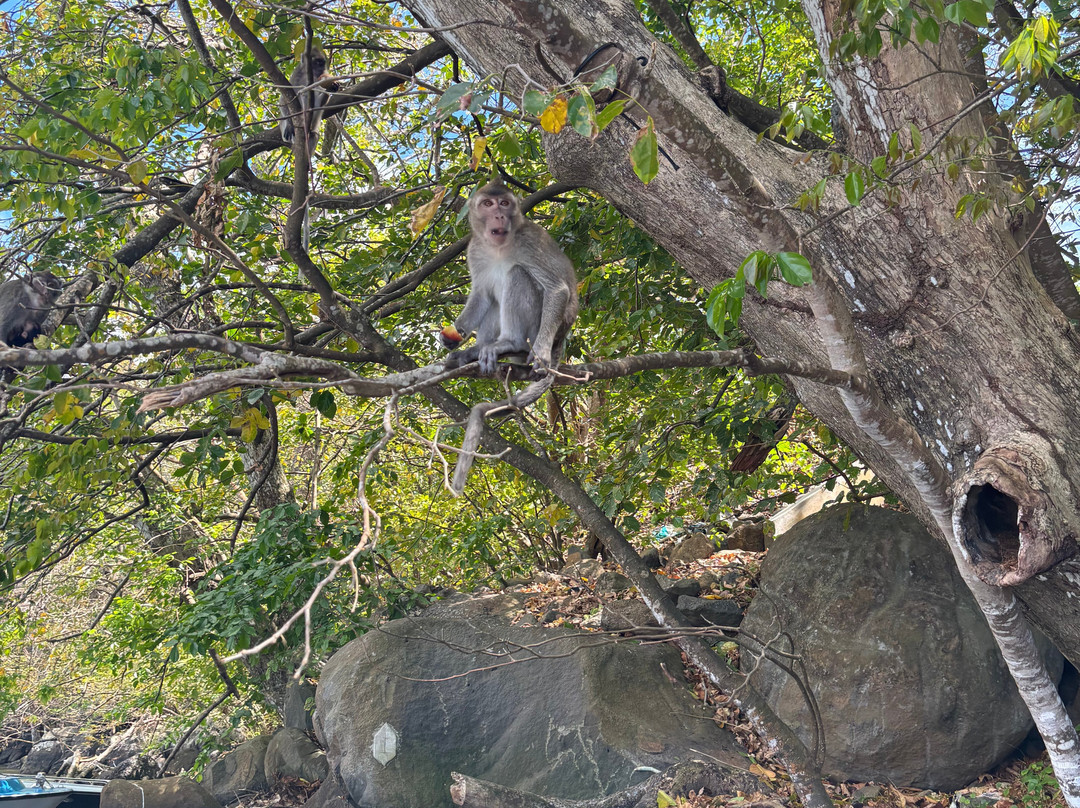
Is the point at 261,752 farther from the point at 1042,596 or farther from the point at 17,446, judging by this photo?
the point at 1042,596

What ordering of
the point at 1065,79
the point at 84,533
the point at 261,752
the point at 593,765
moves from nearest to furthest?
the point at 1065,79, the point at 593,765, the point at 84,533, the point at 261,752

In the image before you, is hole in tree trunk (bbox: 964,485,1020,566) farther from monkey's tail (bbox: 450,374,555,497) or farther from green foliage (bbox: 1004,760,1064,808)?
green foliage (bbox: 1004,760,1064,808)

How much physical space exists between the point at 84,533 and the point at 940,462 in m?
Result: 6.08

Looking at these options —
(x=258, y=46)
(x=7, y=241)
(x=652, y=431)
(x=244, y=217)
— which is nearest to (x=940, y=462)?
(x=652, y=431)

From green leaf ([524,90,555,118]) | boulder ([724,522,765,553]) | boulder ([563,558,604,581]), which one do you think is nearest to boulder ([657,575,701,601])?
boulder ([563,558,604,581])

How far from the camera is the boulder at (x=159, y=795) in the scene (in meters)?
7.20

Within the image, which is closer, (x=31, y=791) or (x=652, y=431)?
(x=652, y=431)

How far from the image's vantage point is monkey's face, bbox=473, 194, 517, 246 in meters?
4.54

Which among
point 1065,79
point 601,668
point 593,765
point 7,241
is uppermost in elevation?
point 7,241

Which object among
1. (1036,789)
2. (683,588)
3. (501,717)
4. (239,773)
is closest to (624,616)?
(683,588)

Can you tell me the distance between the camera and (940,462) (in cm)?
334

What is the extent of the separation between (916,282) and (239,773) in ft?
24.7

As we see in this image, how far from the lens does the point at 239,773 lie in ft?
25.3

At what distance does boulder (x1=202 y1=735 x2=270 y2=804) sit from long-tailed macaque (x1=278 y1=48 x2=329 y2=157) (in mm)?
5915
